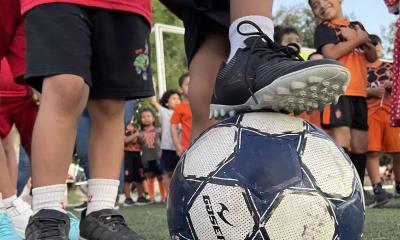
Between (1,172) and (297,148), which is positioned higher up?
(297,148)

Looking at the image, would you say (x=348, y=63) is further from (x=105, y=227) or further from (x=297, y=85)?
(x=297, y=85)

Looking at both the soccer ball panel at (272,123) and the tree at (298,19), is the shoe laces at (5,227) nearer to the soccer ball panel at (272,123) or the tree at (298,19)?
the soccer ball panel at (272,123)

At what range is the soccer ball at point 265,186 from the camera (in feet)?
4.56

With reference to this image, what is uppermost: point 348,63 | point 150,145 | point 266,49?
point 266,49

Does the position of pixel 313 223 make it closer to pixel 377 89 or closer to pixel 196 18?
pixel 196 18

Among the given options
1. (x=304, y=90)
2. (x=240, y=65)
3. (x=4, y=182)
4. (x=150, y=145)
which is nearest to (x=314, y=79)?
(x=304, y=90)

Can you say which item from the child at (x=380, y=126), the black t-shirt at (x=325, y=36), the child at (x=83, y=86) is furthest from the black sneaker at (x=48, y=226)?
the child at (x=380, y=126)

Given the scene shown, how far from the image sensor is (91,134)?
212cm

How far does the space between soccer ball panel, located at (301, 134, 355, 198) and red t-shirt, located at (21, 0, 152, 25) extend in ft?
2.58

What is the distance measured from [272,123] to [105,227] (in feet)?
2.34

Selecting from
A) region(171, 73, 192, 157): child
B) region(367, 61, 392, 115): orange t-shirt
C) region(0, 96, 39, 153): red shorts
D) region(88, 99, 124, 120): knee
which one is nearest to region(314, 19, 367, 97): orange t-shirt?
region(367, 61, 392, 115): orange t-shirt

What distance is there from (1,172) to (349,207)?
1410 mm

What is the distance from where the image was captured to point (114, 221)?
1.95m

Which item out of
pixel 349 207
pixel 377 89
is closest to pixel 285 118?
pixel 349 207
